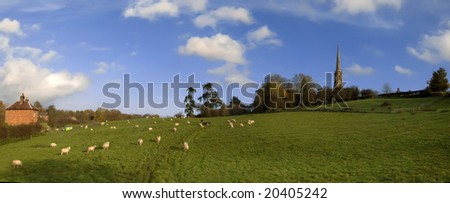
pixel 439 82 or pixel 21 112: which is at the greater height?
pixel 439 82

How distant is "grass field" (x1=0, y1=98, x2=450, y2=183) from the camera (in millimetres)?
20109

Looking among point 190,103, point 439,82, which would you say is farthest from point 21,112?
point 439,82

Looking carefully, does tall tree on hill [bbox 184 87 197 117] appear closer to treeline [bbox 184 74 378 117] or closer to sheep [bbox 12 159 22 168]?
treeline [bbox 184 74 378 117]

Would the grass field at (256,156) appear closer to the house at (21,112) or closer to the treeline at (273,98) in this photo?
the house at (21,112)

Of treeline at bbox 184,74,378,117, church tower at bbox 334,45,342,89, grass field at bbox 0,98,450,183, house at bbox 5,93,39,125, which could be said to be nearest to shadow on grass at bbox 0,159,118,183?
grass field at bbox 0,98,450,183

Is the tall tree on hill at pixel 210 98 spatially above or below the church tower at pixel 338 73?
below

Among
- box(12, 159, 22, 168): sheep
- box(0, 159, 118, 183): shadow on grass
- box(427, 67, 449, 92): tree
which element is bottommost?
box(0, 159, 118, 183): shadow on grass

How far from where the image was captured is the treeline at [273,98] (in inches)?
2461

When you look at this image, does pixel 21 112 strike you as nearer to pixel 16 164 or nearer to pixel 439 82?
pixel 16 164

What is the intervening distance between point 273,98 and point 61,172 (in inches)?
1739

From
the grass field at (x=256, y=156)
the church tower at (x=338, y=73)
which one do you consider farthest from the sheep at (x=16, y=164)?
the church tower at (x=338, y=73)

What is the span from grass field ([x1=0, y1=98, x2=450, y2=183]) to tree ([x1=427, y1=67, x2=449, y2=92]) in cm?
3425

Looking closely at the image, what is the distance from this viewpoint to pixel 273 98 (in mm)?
62219

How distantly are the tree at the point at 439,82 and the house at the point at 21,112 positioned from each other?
60536 mm
